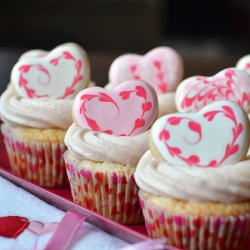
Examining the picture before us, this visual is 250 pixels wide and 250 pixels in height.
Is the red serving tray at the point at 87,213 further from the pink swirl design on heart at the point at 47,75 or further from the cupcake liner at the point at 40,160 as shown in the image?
the pink swirl design on heart at the point at 47,75

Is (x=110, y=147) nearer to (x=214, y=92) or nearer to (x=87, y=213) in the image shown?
(x=87, y=213)

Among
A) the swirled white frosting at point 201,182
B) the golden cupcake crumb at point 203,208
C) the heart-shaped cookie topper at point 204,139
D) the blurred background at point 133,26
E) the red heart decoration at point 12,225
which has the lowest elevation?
the blurred background at point 133,26

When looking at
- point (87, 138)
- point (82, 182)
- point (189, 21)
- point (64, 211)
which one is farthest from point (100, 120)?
point (189, 21)

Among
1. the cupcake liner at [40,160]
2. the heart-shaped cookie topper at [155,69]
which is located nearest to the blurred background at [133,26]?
the heart-shaped cookie topper at [155,69]

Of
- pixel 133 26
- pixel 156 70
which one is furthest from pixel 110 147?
pixel 133 26

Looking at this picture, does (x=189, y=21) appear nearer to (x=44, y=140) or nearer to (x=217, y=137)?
(x=44, y=140)

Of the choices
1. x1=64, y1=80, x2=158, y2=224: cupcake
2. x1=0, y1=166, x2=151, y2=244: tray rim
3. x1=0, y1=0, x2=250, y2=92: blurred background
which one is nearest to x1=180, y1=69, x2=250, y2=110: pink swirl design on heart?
x1=64, y1=80, x2=158, y2=224: cupcake
